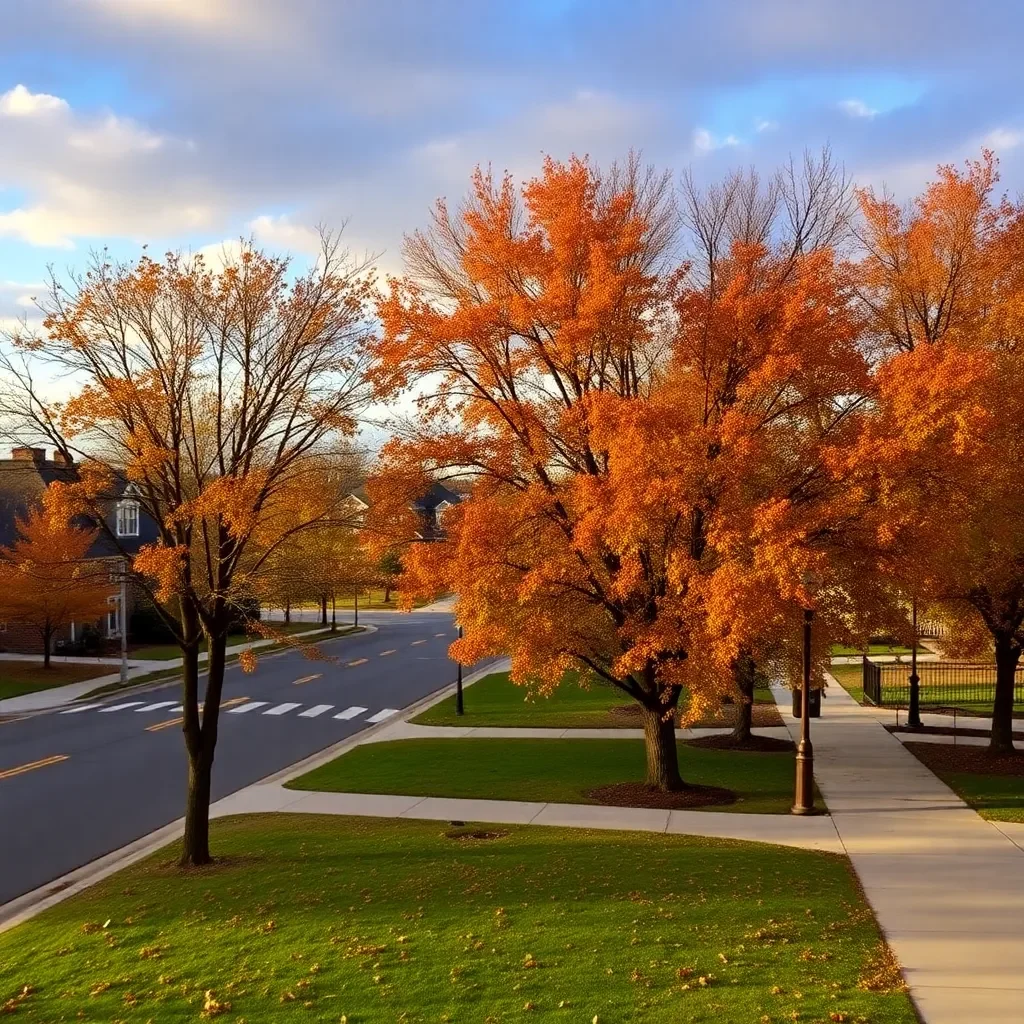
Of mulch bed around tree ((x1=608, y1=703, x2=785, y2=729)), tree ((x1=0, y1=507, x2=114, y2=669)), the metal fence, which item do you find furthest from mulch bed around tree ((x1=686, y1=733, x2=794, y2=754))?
tree ((x1=0, y1=507, x2=114, y2=669))

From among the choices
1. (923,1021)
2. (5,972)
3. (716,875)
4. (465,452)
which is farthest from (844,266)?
(5,972)

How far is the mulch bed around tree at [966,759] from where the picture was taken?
18922 millimetres

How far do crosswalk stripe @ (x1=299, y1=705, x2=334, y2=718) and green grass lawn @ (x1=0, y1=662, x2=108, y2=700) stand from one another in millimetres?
9687

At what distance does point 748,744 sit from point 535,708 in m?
7.95

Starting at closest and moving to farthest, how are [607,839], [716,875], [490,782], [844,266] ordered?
[716,875] < [607,839] < [844,266] < [490,782]

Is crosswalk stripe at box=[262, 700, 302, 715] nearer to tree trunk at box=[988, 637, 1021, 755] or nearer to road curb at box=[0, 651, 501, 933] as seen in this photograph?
road curb at box=[0, 651, 501, 933]

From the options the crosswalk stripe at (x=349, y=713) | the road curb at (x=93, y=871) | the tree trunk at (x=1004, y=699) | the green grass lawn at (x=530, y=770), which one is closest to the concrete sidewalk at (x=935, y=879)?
the green grass lawn at (x=530, y=770)

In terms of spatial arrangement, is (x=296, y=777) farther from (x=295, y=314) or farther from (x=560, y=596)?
(x=295, y=314)

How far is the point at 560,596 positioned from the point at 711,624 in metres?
3.33

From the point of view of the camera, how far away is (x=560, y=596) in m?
15.6

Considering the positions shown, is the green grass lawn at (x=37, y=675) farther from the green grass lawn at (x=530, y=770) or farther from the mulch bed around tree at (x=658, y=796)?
the mulch bed around tree at (x=658, y=796)

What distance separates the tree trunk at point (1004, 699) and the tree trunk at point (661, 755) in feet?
23.3

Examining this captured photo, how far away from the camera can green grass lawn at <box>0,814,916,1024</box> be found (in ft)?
26.0

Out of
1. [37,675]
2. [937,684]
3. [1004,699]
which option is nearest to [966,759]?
[1004,699]
